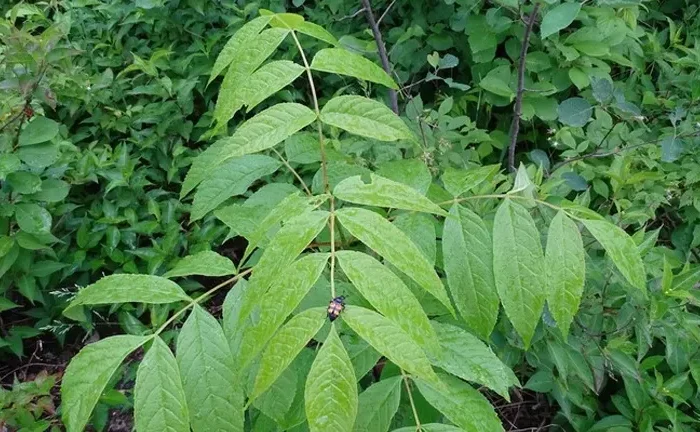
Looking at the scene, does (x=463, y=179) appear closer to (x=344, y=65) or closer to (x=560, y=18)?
(x=344, y=65)

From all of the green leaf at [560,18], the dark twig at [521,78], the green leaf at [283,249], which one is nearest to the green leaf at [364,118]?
the green leaf at [283,249]

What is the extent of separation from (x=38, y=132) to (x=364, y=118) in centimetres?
163

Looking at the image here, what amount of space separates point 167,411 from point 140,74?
241 cm

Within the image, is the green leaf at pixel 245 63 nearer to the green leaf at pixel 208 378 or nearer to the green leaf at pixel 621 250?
the green leaf at pixel 208 378

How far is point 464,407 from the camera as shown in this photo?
3.11 feet

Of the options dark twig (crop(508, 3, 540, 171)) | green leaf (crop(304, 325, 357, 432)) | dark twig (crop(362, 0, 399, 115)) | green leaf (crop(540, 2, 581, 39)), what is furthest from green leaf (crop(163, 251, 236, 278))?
dark twig (crop(508, 3, 540, 171))

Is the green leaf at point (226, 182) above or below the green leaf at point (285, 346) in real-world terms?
below

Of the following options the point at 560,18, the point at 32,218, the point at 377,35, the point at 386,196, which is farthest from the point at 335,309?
the point at 32,218

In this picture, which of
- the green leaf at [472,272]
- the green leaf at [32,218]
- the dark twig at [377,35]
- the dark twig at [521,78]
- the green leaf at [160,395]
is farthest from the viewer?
the green leaf at [32,218]

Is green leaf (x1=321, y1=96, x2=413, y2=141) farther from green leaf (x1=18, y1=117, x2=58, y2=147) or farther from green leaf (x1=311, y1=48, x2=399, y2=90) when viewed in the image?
green leaf (x1=18, y1=117, x2=58, y2=147)

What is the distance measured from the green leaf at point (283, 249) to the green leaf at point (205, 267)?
0.27 meters

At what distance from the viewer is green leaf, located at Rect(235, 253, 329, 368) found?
29.5 inches

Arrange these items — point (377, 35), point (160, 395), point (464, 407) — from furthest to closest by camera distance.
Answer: point (377, 35)
point (464, 407)
point (160, 395)

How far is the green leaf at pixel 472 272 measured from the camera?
1028 millimetres
